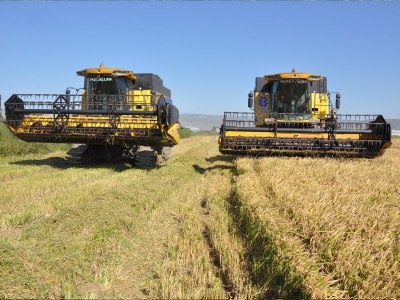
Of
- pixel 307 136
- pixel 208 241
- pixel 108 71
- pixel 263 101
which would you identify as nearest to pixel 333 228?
pixel 208 241

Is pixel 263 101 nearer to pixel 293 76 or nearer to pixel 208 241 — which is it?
pixel 293 76

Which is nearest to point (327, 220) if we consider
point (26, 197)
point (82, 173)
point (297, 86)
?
point (26, 197)

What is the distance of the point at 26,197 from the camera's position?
6098 millimetres

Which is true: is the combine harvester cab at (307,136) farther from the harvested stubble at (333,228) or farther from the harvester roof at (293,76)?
the harvested stubble at (333,228)

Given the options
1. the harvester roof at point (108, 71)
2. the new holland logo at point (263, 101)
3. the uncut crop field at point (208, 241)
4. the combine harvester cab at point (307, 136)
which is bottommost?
the uncut crop field at point (208, 241)

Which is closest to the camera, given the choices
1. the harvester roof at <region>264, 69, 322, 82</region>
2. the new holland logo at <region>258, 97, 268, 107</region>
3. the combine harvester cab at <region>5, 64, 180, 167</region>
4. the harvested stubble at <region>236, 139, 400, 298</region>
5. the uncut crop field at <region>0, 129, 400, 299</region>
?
the harvested stubble at <region>236, 139, 400, 298</region>

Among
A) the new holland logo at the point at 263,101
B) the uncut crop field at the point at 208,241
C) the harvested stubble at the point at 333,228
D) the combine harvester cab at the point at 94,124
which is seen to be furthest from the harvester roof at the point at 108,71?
the harvested stubble at the point at 333,228

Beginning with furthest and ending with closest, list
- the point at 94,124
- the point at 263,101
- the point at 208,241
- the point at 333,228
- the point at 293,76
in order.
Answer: the point at 263,101 → the point at 293,76 → the point at 94,124 → the point at 208,241 → the point at 333,228

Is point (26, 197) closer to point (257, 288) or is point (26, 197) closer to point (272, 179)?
point (272, 179)

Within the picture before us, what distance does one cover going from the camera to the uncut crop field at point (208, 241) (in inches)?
114

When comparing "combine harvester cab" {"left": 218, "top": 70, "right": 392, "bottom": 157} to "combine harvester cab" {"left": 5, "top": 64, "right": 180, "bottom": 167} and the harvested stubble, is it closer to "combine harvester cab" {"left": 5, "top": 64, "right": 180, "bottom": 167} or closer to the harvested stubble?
"combine harvester cab" {"left": 5, "top": 64, "right": 180, "bottom": 167}

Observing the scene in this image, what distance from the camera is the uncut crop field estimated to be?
2.89 m

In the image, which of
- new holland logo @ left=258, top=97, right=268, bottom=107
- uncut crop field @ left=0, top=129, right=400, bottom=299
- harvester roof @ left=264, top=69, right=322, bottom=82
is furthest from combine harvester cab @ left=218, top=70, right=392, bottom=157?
uncut crop field @ left=0, top=129, right=400, bottom=299

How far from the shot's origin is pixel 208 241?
4.29 m
